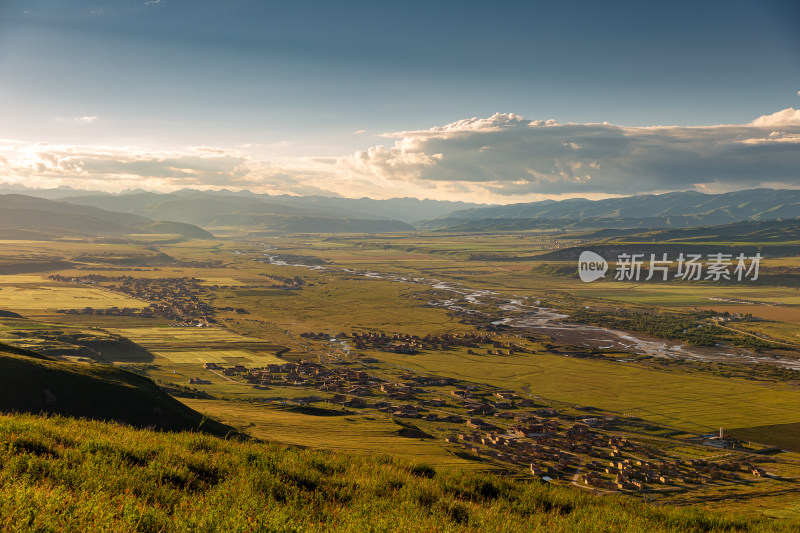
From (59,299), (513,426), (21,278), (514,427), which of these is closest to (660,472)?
(514,427)

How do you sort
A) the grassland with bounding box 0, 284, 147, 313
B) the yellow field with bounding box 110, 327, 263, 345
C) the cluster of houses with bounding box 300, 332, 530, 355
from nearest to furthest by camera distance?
the yellow field with bounding box 110, 327, 263, 345, the cluster of houses with bounding box 300, 332, 530, 355, the grassland with bounding box 0, 284, 147, 313

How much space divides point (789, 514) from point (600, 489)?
42.5 ft

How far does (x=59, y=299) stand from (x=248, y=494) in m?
163

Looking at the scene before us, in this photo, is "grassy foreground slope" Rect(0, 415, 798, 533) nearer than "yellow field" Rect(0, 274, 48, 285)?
Yes

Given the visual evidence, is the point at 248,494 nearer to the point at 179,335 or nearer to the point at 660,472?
the point at 660,472

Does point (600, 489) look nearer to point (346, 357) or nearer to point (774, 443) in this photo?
point (774, 443)

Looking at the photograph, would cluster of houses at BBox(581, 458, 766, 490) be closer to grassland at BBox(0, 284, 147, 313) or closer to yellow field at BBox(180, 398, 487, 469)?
yellow field at BBox(180, 398, 487, 469)

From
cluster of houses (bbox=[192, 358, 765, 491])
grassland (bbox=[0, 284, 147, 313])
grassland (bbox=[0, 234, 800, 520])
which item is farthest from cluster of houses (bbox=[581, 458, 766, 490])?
grassland (bbox=[0, 284, 147, 313])

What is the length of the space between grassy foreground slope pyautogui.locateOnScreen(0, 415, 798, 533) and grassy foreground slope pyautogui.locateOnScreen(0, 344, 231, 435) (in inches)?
830

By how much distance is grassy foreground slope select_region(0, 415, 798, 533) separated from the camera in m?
8.82

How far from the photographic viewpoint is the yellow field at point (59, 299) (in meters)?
128

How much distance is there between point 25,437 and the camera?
39.4 ft

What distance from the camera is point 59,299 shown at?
142 m

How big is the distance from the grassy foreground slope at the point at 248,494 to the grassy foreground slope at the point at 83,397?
830 inches
